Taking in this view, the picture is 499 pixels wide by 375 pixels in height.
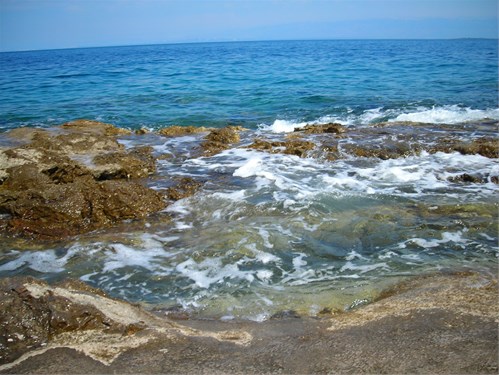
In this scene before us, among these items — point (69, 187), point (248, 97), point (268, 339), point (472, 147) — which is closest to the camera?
point (268, 339)

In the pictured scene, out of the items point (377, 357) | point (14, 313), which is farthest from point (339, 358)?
point (14, 313)

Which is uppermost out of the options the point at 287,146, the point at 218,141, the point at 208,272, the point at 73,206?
the point at 218,141

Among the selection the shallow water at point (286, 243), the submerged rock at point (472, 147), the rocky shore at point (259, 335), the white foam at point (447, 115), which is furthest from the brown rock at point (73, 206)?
the white foam at point (447, 115)

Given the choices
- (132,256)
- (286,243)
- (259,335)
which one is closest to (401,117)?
(286,243)

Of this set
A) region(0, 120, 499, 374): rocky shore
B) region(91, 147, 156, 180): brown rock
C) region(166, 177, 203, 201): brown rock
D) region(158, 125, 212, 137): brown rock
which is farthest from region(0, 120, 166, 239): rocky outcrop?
region(158, 125, 212, 137): brown rock

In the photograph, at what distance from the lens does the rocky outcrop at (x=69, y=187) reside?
19.0ft

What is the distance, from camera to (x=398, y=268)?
14.6 ft

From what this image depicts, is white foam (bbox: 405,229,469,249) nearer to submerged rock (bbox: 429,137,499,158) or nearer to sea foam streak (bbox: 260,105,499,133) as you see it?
submerged rock (bbox: 429,137,499,158)

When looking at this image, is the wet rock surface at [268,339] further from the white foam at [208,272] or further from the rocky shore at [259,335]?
the white foam at [208,272]

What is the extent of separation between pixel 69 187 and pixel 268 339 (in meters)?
4.45

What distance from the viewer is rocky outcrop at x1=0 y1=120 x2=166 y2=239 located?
5.80 meters

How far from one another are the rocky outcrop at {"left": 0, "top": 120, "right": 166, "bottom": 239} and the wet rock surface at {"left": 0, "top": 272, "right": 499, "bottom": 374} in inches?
99.9

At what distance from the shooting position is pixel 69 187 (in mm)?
6234

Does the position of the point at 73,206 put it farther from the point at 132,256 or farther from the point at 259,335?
the point at 259,335
